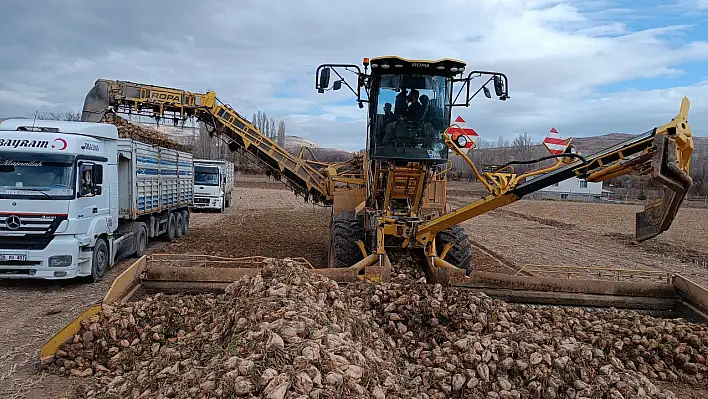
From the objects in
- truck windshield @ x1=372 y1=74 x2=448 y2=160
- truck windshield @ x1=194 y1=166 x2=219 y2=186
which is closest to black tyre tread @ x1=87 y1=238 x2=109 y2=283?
truck windshield @ x1=372 y1=74 x2=448 y2=160

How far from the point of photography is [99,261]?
9.69m

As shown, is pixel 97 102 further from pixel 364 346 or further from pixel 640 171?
pixel 640 171

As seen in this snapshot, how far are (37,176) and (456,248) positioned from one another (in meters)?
7.10

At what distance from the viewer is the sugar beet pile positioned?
13.3 feet

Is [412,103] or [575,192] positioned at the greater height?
[412,103]

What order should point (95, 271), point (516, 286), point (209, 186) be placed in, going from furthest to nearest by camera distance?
point (209, 186)
point (95, 271)
point (516, 286)

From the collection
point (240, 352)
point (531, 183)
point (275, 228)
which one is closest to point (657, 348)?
point (531, 183)

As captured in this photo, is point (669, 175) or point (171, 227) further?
point (171, 227)

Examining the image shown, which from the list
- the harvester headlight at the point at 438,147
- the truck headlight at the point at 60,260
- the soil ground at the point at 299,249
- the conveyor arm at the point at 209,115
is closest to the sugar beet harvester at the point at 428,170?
the harvester headlight at the point at 438,147

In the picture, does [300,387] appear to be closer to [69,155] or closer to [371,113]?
[371,113]

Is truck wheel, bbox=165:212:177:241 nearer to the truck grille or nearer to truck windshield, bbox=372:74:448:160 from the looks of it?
the truck grille

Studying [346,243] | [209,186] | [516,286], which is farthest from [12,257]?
[209,186]

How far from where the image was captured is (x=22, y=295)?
333 inches

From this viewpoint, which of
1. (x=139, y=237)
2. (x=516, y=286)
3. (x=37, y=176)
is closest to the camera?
(x=516, y=286)
